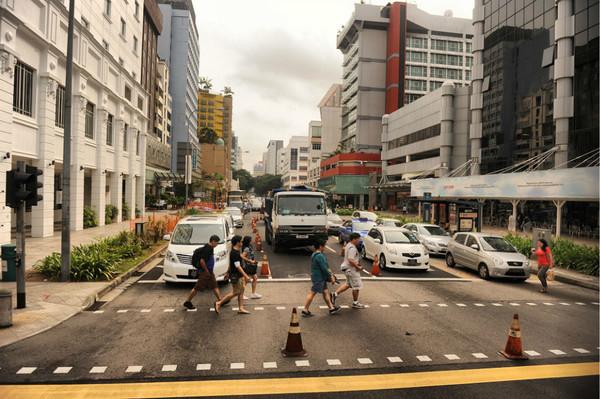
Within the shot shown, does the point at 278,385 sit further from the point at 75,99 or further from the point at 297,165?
the point at 297,165

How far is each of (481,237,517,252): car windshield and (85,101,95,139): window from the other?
2604cm

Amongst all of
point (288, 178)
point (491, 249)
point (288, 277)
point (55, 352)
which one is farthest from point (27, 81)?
point (288, 178)

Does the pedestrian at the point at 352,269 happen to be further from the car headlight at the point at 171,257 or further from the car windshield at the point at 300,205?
the car windshield at the point at 300,205

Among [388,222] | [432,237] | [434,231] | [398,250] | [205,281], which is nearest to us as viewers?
[205,281]

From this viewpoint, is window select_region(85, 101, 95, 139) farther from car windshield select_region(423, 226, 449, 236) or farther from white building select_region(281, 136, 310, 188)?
white building select_region(281, 136, 310, 188)

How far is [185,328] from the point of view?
27.4 feet

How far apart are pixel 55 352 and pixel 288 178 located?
178542 millimetres

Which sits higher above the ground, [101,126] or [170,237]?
[101,126]

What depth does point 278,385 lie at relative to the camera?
5.82 meters

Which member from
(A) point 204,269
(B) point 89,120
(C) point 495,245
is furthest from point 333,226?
(A) point 204,269

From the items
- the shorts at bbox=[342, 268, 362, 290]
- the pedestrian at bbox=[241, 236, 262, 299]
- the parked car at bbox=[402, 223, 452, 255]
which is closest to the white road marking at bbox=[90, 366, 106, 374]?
the pedestrian at bbox=[241, 236, 262, 299]

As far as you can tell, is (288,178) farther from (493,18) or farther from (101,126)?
(101,126)

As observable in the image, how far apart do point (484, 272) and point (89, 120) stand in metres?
26.9

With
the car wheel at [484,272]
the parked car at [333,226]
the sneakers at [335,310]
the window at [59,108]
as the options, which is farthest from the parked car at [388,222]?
the window at [59,108]
